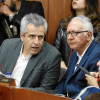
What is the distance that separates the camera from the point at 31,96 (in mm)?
1107

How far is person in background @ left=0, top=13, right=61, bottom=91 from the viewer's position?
71.4 inches

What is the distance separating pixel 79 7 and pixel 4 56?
1.06m

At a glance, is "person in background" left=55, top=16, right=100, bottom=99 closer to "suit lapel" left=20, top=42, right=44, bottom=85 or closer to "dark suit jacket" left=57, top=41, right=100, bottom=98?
"dark suit jacket" left=57, top=41, right=100, bottom=98

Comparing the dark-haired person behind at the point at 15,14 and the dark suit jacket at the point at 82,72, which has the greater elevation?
the dark-haired person behind at the point at 15,14

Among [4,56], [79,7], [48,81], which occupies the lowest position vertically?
[48,81]

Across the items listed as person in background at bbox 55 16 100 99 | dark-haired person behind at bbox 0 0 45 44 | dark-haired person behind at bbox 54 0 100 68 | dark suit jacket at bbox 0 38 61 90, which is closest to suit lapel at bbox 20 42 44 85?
dark suit jacket at bbox 0 38 61 90

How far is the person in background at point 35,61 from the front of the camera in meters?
1.81

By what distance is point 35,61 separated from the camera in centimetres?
187

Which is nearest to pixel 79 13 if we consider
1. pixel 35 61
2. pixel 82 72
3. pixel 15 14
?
pixel 15 14

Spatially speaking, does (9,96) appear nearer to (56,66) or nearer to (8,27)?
(56,66)

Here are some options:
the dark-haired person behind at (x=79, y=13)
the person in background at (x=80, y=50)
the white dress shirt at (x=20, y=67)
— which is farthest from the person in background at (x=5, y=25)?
the person in background at (x=80, y=50)

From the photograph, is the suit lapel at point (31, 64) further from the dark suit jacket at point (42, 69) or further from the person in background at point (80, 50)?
the person in background at point (80, 50)

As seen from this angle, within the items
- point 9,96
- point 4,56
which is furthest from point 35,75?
point 9,96

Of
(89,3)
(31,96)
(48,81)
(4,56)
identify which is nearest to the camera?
(31,96)
